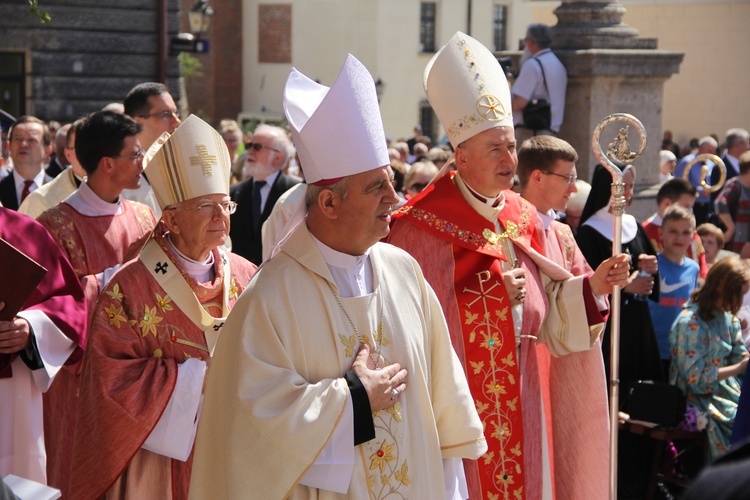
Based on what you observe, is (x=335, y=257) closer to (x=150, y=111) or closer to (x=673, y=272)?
(x=150, y=111)

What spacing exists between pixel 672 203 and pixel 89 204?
468cm

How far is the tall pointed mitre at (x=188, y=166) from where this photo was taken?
4.83m

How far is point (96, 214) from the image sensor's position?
19.2 ft

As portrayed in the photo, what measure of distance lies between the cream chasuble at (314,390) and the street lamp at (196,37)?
15.4 meters

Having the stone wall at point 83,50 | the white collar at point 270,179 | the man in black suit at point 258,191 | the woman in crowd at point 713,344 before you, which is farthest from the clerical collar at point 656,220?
the stone wall at point 83,50

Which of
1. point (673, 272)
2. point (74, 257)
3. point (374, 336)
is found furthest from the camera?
point (673, 272)

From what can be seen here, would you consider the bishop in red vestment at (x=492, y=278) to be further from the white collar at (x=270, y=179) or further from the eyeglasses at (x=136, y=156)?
the white collar at (x=270, y=179)

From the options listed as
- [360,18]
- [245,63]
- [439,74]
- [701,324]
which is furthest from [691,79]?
[439,74]

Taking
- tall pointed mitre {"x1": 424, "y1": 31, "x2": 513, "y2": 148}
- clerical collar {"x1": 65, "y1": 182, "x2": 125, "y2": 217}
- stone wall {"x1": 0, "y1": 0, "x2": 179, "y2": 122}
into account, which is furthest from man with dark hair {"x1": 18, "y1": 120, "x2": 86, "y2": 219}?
stone wall {"x1": 0, "y1": 0, "x2": 179, "y2": 122}

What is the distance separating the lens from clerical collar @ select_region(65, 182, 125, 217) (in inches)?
231

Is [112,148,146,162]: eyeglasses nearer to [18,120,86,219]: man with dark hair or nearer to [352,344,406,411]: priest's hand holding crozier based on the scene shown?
[18,120,86,219]: man with dark hair

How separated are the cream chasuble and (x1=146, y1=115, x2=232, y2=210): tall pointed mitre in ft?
3.72

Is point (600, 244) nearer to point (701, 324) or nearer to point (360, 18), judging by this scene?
point (701, 324)

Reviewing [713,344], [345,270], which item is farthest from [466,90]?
[713,344]
